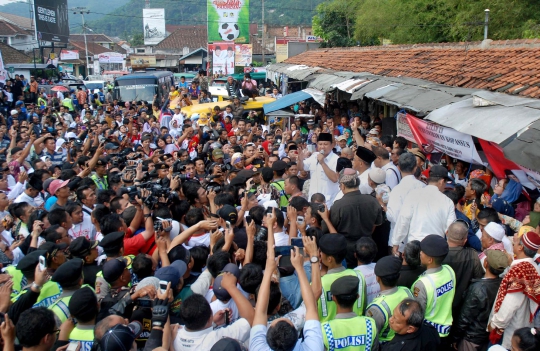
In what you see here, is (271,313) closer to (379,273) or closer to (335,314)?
(335,314)

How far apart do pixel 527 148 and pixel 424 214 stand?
1.12 meters

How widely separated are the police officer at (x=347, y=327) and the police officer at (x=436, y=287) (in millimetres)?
609

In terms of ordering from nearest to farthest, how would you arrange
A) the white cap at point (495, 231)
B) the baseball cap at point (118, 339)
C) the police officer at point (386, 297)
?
the baseball cap at point (118, 339), the police officer at point (386, 297), the white cap at point (495, 231)

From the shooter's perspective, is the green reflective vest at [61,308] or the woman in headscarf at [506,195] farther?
the woman in headscarf at [506,195]

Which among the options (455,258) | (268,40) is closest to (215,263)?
(455,258)

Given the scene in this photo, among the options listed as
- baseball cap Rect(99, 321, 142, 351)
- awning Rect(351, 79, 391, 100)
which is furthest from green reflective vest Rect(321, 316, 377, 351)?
awning Rect(351, 79, 391, 100)

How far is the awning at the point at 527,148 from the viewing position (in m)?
4.34

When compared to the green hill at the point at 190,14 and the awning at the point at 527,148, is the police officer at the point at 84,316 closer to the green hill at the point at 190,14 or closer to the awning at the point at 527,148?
the awning at the point at 527,148

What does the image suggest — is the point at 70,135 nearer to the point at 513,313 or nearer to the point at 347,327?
the point at 347,327

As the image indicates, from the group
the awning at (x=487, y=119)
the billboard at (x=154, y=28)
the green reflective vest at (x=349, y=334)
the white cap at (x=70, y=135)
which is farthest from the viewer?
the billboard at (x=154, y=28)

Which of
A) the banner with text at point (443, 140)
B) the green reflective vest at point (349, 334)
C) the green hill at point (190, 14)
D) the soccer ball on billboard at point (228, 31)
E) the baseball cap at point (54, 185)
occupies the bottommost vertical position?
the green reflective vest at point (349, 334)

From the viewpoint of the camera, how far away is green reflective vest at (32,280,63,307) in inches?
146

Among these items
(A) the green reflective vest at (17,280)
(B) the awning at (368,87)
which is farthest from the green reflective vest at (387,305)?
(B) the awning at (368,87)

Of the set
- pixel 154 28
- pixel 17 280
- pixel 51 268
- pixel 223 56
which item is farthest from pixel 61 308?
pixel 154 28
